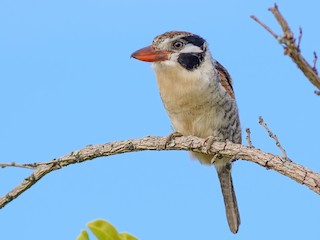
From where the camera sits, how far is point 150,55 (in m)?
3.93

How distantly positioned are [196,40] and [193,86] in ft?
1.18

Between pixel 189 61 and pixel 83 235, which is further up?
pixel 189 61

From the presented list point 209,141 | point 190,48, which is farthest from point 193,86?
point 209,141

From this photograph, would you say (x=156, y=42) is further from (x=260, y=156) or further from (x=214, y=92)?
(x=260, y=156)

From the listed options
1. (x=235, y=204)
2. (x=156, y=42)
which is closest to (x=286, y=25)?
(x=156, y=42)

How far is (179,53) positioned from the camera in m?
4.06

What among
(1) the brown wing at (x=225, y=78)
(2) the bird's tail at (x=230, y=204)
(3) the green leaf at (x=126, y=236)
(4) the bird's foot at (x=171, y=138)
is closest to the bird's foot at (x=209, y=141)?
(4) the bird's foot at (x=171, y=138)

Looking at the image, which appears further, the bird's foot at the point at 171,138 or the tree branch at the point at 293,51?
the bird's foot at the point at 171,138

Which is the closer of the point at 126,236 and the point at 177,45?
the point at 126,236

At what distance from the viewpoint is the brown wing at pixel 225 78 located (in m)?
4.25

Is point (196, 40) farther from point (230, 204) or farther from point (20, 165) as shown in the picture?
point (20, 165)

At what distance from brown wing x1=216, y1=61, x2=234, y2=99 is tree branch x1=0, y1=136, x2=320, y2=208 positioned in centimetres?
54

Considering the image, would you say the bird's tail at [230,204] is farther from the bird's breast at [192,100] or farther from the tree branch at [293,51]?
the tree branch at [293,51]

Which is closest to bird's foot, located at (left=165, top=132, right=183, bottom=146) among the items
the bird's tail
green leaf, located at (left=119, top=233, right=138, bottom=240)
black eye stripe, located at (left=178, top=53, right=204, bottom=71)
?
black eye stripe, located at (left=178, top=53, right=204, bottom=71)
